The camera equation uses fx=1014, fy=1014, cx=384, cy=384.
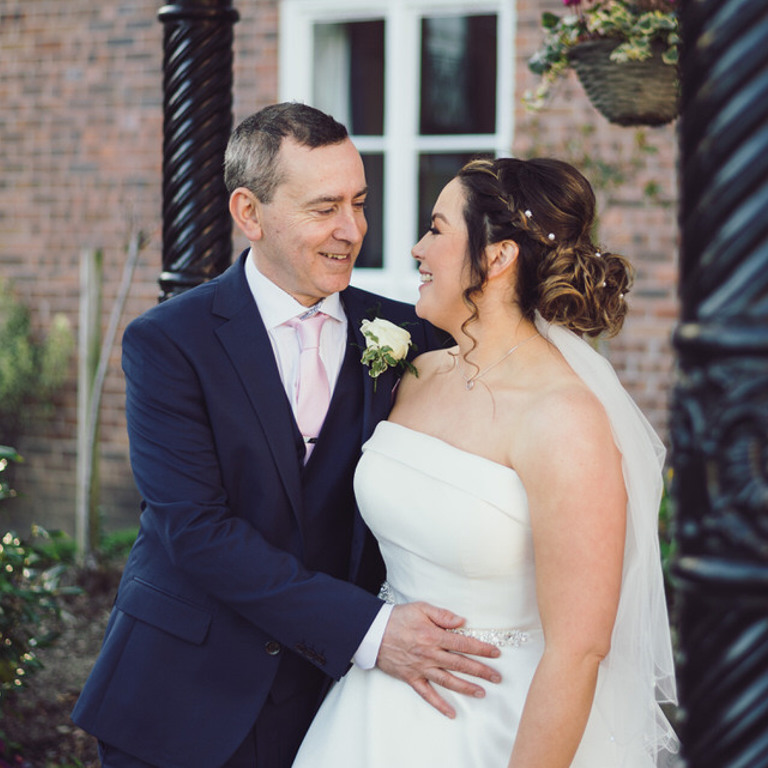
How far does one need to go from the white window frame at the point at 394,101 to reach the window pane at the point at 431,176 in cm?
4

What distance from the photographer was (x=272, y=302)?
8.81 feet

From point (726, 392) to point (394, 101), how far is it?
6.08 metres

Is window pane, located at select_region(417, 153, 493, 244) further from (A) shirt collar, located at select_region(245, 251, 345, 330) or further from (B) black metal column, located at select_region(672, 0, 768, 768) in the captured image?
(B) black metal column, located at select_region(672, 0, 768, 768)

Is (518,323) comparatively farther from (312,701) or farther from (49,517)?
(49,517)

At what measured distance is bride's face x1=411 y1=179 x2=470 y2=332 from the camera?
2.45 m

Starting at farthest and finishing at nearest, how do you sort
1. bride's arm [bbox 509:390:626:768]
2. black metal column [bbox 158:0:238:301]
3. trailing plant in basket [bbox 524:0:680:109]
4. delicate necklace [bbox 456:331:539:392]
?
trailing plant in basket [bbox 524:0:680:109] → black metal column [bbox 158:0:238:301] → delicate necklace [bbox 456:331:539:392] → bride's arm [bbox 509:390:626:768]

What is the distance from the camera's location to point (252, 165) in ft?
8.89

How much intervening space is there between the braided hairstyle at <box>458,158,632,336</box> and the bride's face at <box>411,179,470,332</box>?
2cm

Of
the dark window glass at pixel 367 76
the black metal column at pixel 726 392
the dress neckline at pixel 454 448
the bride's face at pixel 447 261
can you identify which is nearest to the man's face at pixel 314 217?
the bride's face at pixel 447 261

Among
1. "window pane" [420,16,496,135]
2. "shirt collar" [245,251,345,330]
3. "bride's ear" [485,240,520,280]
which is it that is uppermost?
"window pane" [420,16,496,135]

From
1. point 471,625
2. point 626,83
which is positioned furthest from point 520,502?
point 626,83

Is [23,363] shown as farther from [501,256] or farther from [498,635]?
[498,635]

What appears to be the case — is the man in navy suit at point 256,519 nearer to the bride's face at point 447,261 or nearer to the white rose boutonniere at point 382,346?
the white rose boutonniere at point 382,346

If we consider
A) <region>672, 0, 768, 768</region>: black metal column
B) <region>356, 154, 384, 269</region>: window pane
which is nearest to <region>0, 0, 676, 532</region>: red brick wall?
<region>356, 154, 384, 269</region>: window pane
